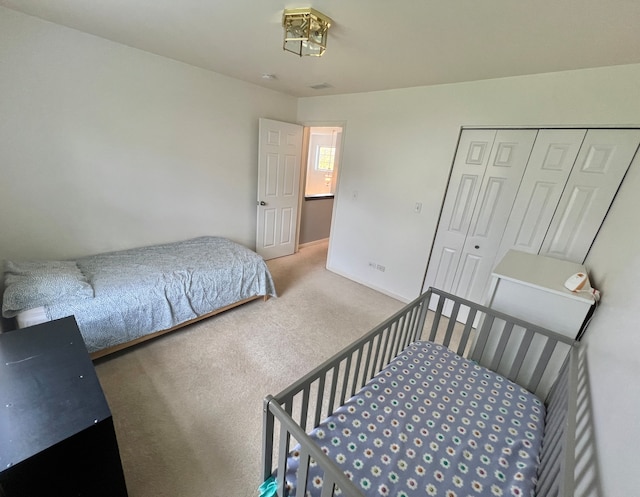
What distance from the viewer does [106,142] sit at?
2.42m

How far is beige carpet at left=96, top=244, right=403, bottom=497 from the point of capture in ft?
4.42

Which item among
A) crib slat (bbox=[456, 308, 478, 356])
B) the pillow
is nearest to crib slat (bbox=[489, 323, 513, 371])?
crib slat (bbox=[456, 308, 478, 356])

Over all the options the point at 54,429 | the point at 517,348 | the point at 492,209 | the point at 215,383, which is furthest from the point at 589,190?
the point at 54,429

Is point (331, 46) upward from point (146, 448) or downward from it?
upward

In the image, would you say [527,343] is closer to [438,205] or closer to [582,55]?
[438,205]

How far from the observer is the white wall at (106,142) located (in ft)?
6.60

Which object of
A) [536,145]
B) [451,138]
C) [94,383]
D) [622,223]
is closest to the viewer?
[94,383]

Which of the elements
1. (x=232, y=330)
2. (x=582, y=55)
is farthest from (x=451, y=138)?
(x=232, y=330)

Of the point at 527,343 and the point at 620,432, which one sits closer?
the point at 620,432

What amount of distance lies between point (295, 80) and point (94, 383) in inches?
123

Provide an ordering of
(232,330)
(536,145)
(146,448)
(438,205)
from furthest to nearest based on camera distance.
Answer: (438,205) < (232,330) < (536,145) < (146,448)

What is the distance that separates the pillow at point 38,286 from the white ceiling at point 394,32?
1.78 m

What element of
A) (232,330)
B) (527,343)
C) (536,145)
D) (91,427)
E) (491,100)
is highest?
(491,100)

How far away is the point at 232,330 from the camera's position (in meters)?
2.45
